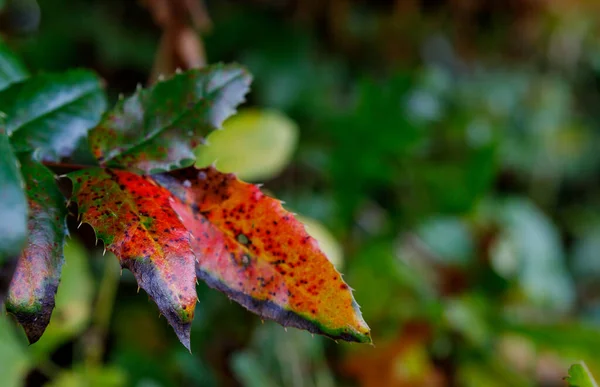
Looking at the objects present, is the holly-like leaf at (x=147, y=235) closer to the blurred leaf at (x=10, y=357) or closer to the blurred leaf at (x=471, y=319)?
the blurred leaf at (x=10, y=357)

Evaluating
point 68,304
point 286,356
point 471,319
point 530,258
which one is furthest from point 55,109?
point 530,258

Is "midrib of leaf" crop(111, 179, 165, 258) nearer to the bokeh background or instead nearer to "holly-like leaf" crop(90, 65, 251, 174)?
"holly-like leaf" crop(90, 65, 251, 174)

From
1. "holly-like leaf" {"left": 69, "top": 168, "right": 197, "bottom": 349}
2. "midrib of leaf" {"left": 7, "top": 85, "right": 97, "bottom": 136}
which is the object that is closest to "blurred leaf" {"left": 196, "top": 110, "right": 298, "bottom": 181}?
"midrib of leaf" {"left": 7, "top": 85, "right": 97, "bottom": 136}

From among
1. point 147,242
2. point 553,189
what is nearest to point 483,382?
point 147,242

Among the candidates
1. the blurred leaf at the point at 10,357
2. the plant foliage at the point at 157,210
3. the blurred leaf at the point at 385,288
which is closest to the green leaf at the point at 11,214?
the plant foliage at the point at 157,210

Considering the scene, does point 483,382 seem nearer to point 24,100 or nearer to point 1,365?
point 1,365

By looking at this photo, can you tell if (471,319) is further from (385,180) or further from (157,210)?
(157,210)
